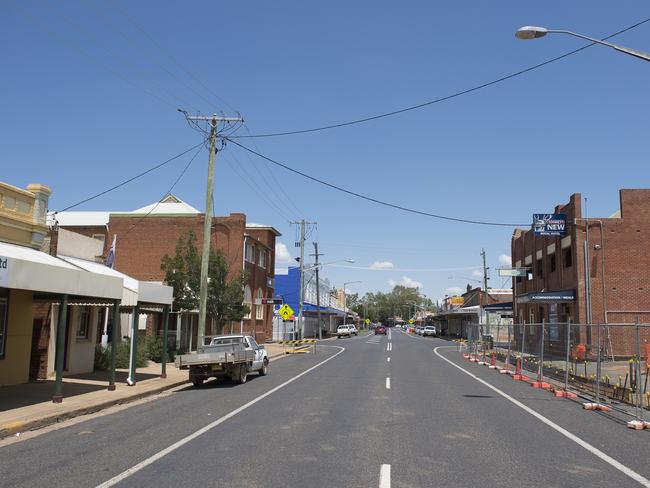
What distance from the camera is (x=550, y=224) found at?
112ft

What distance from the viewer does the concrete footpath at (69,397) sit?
1125 cm

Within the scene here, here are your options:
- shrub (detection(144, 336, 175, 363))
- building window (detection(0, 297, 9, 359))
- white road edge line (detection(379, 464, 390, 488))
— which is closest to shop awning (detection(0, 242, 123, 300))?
building window (detection(0, 297, 9, 359))

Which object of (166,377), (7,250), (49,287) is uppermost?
(7,250)

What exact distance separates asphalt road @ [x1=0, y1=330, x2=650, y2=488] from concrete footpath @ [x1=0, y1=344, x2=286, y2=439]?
71cm

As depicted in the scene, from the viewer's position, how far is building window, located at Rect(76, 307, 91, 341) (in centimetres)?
2025

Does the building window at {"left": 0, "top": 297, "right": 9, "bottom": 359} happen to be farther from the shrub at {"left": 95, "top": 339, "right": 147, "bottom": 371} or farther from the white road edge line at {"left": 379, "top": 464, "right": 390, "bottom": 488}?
the white road edge line at {"left": 379, "top": 464, "right": 390, "bottom": 488}

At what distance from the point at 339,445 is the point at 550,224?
28641mm

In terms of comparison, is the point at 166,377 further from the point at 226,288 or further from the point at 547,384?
the point at 547,384

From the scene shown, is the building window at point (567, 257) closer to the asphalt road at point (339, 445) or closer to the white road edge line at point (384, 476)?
the asphalt road at point (339, 445)

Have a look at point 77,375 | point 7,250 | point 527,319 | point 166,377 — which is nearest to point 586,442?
point 7,250

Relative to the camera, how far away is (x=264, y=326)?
49.1 metres

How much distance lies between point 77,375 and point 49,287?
26.3 ft

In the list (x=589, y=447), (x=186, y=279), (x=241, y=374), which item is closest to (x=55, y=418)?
(x=241, y=374)

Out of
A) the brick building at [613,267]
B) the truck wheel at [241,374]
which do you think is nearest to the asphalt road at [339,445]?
the truck wheel at [241,374]
